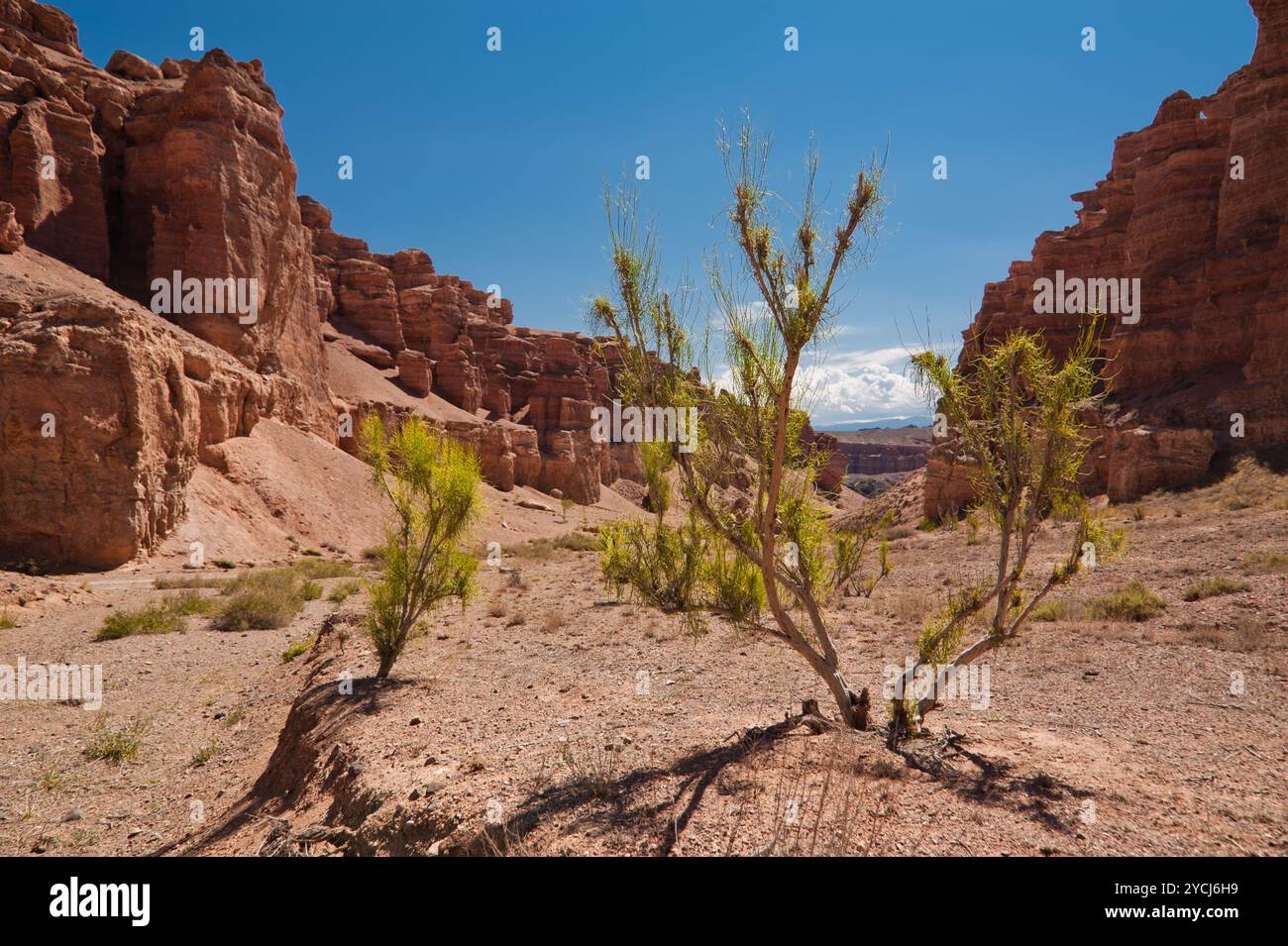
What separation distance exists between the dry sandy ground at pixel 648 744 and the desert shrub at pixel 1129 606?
9.5 inches

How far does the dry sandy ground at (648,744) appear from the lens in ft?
14.1

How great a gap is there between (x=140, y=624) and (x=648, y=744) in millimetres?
13216

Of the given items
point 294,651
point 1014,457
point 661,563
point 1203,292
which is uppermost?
point 1203,292

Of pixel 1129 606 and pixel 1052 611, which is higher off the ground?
pixel 1129 606

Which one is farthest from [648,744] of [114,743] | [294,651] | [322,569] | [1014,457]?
[322,569]

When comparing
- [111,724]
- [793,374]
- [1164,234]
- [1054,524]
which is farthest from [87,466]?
[1164,234]

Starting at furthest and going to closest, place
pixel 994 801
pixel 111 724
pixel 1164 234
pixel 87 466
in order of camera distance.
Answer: pixel 1164 234
pixel 87 466
pixel 111 724
pixel 994 801

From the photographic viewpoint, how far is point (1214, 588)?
11578 millimetres

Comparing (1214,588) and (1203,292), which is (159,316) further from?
(1203,292)

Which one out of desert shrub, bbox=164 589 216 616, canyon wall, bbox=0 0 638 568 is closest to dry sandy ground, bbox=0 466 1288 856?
desert shrub, bbox=164 589 216 616

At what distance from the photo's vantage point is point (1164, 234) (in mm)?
32531

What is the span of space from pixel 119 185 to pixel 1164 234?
5371cm
